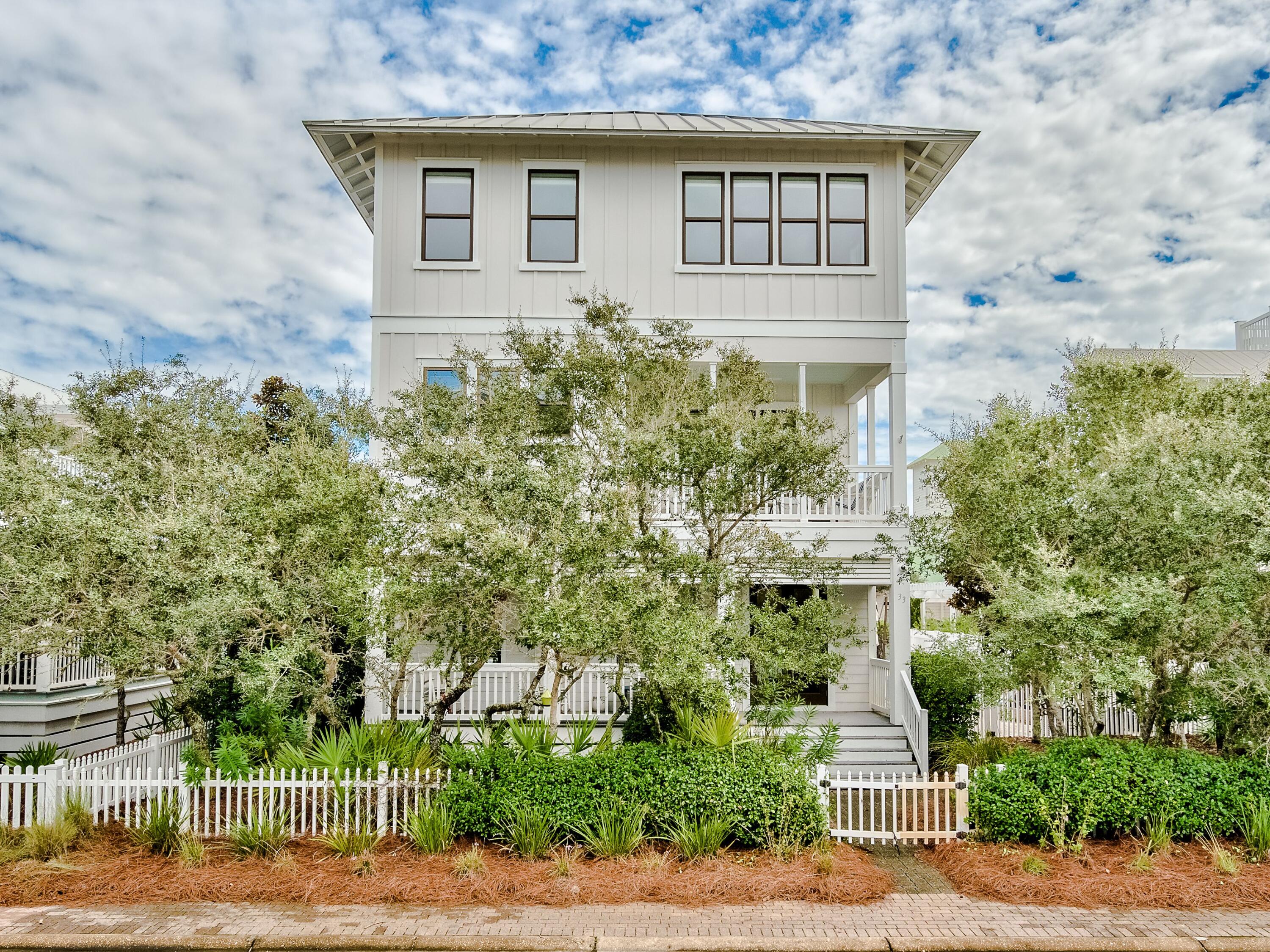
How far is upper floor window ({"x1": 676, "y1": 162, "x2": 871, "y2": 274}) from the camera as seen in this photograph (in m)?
14.5

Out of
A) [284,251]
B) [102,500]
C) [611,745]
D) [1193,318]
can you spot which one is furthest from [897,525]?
[284,251]

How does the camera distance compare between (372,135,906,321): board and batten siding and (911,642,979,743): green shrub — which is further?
(372,135,906,321): board and batten siding

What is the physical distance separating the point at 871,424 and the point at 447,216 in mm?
8751

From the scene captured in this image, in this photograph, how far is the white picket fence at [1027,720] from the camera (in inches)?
585

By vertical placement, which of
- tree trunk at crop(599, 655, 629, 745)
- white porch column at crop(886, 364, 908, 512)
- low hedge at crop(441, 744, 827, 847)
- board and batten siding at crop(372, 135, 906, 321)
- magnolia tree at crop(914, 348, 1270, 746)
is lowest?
low hedge at crop(441, 744, 827, 847)

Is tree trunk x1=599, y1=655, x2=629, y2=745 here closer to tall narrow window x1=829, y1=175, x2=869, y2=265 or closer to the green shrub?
the green shrub

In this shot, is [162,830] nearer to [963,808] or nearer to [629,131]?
[963,808]

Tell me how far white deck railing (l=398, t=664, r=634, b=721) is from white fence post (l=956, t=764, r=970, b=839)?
5313 mm

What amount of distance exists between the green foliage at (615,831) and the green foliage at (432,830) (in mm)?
1351

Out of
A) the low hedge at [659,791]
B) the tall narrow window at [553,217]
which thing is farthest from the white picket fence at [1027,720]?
the tall narrow window at [553,217]

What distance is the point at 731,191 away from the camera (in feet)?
48.1

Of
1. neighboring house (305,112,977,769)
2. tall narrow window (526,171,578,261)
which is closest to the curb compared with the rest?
neighboring house (305,112,977,769)

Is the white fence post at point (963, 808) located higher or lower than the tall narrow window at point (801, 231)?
lower

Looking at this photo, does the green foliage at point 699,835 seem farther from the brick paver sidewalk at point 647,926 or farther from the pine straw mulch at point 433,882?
the brick paver sidewalk at point 647,926
